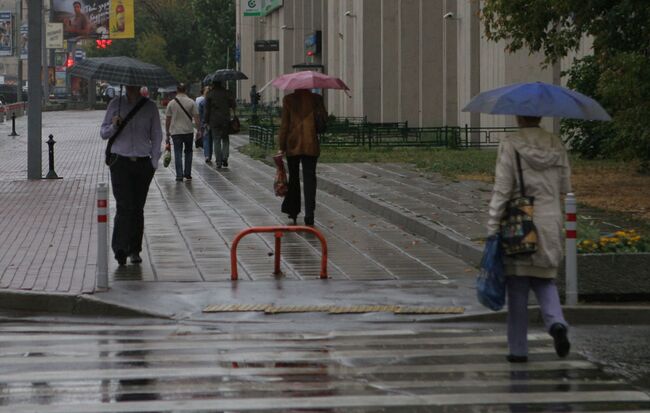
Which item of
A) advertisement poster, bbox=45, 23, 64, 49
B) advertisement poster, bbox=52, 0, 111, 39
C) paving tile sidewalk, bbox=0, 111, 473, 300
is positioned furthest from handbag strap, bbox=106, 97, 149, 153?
advertisement poster, bbox=52, 0, 111, 39

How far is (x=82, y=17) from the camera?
337 feet

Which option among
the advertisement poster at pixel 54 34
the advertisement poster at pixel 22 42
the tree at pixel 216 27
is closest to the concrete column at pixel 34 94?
the advertisement poster at pixel 54 34

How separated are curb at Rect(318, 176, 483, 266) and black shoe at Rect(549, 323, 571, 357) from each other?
4871 millimetres

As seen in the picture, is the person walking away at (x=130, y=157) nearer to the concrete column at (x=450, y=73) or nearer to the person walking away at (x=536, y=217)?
the person walking away at (x=536, y=217)

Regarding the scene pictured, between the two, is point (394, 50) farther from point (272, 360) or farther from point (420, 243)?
point (272, 360)

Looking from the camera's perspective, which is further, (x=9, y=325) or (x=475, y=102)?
(x=9, y=325)

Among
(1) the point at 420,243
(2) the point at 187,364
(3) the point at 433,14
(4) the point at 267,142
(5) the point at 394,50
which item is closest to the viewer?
(2) the point at 187,364

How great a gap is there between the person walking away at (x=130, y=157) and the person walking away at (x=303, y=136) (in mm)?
3554

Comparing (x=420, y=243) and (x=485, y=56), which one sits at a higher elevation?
(x=485, y=56)

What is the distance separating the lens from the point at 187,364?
9.21 m

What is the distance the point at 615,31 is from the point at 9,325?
12486mm

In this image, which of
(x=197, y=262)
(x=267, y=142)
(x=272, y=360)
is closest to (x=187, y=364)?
(x=272, y=360)

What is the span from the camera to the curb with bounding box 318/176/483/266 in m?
14.5

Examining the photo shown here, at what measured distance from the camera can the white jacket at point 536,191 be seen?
909 cm
